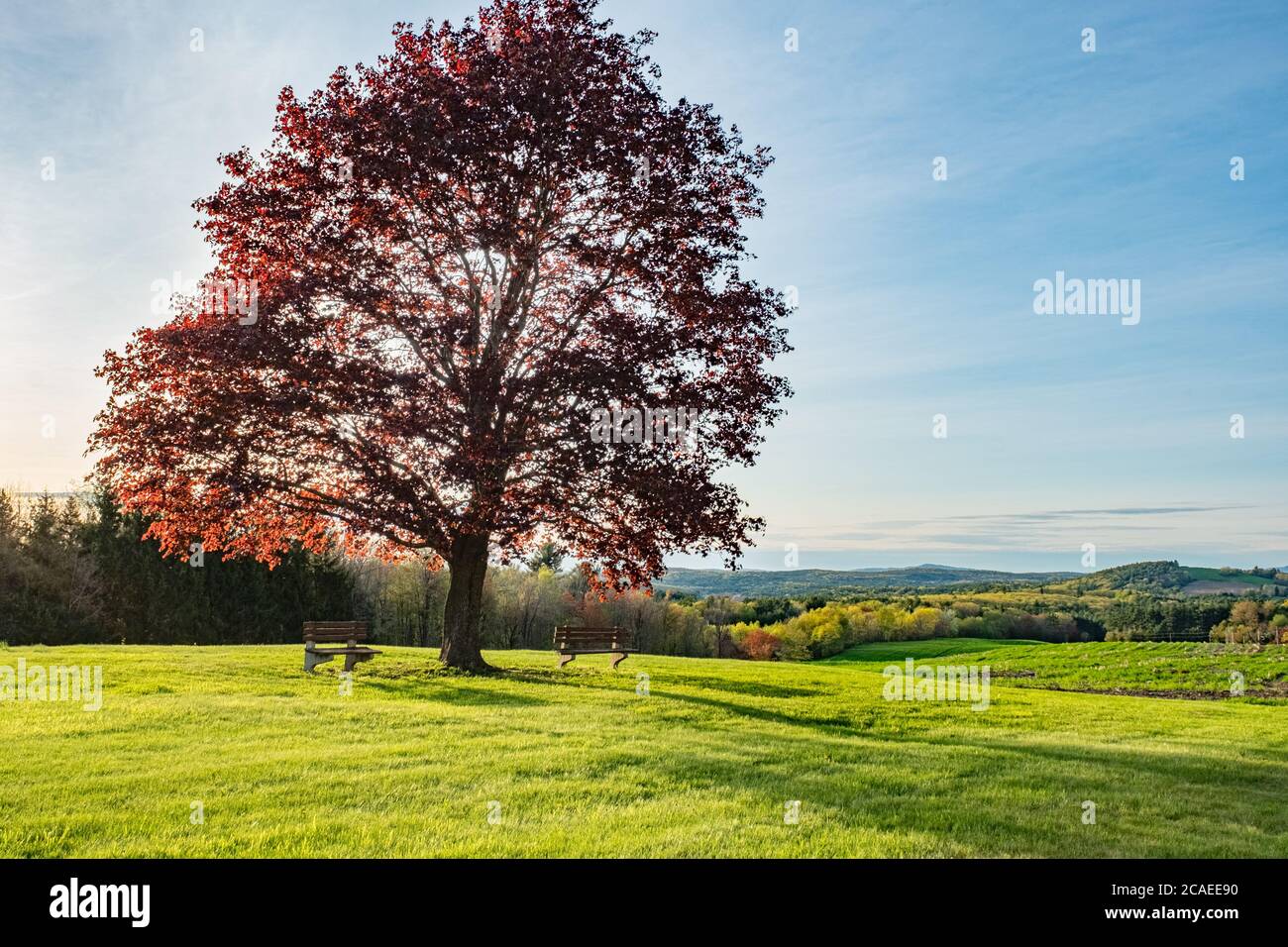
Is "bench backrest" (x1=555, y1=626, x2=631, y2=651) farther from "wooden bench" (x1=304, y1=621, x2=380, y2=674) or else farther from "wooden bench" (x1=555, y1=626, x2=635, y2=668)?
"wooden bench" (x1=304, y1=621, x2=380, y2=674)

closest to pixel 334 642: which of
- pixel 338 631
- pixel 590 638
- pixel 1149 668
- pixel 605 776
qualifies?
pixel 338 631

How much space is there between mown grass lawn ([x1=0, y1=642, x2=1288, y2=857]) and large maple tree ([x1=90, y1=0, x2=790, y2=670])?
13.5ft

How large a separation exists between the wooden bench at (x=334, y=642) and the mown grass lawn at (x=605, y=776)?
279cm

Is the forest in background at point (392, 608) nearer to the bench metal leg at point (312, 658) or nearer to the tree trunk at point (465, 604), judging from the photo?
the tree trunk at point (465, 604)

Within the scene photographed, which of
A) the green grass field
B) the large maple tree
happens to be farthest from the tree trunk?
the green grass field

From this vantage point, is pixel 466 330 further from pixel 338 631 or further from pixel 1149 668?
pixel 1149 668

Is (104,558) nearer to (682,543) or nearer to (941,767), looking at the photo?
(682,543)

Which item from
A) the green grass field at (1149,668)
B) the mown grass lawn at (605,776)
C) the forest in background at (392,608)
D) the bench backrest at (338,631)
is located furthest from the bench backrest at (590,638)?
the green grass field at (1149,668)

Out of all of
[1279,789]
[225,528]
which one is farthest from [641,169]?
[1279,789]

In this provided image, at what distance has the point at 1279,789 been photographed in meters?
10.1

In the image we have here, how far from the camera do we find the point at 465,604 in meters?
20.9

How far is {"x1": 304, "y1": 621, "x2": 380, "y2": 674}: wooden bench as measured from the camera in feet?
65.9

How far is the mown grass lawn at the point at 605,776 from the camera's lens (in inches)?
265

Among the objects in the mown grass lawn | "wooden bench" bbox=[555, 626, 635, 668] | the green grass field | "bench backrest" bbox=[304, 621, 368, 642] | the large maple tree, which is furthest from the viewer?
the green grass field
